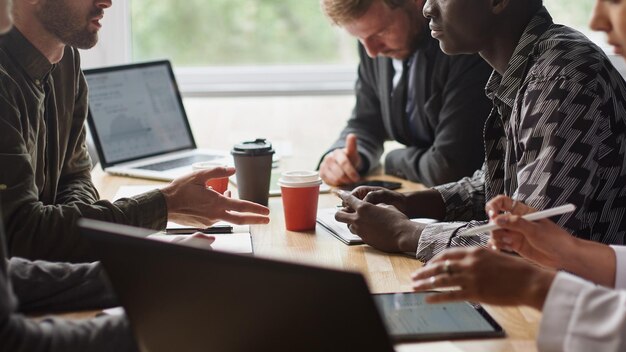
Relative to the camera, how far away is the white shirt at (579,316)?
4.01 feet

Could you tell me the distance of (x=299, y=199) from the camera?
2.10 m

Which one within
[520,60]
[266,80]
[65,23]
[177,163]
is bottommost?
[266,80]

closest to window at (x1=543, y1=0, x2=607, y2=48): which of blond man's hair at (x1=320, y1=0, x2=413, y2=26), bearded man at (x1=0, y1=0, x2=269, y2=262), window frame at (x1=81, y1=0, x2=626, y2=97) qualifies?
window frame at (x1=81, y1=0, x2=626, y2=97)

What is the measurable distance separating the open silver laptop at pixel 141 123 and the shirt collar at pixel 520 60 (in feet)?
3.29

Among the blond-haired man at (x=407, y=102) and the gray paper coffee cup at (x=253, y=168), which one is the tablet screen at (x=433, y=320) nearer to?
the gray paper coffee cup at (x=253, y=168)

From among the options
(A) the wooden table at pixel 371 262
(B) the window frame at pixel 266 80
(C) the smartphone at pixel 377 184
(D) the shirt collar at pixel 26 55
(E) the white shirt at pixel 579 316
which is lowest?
(B) the window frame at pixel 266 80

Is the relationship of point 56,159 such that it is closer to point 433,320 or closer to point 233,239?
point 233,239

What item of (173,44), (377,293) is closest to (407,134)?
(377,293)

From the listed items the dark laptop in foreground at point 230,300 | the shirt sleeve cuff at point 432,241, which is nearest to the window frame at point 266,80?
the shirt sleeve cuff at point 432,241

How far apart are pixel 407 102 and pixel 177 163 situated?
767mm

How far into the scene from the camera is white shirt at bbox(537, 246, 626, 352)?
4.01 ft

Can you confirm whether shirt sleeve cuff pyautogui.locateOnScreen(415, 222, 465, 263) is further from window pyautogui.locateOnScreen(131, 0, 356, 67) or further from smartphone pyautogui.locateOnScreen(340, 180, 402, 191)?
window pyautogui.locateOnScreen(131, 0, 356, 67)

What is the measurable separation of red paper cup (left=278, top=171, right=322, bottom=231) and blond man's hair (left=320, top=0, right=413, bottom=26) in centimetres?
83

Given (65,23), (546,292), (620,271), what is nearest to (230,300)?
(546,292)
